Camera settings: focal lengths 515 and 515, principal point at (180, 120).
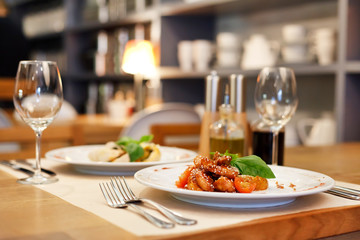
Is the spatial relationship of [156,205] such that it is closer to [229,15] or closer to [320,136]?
[320,136]

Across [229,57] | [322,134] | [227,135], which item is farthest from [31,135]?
[229,57]

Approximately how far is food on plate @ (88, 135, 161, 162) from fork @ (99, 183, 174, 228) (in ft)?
0.45

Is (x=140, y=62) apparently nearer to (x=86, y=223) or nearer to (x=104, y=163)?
(x=104, y=163)

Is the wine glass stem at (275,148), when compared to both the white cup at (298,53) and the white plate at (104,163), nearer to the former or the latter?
the white plate at (104,163)

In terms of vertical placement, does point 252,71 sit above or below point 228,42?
below

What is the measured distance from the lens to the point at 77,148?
3.97ft

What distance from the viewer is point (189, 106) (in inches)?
132

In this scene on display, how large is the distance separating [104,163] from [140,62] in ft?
8.18

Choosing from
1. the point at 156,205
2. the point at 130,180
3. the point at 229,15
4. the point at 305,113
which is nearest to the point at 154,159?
the point at 130,180

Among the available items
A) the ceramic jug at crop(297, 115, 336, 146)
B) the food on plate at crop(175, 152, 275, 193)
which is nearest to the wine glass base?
the food on plate at crop(175, 152, 275, 193)

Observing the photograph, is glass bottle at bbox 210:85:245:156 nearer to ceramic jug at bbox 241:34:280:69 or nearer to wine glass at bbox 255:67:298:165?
wine glass at bbox 255:67:298:165

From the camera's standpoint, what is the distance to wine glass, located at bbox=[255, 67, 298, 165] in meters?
1.06

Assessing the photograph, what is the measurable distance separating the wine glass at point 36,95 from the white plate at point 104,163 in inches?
3.0

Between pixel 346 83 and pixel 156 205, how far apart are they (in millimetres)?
1697
